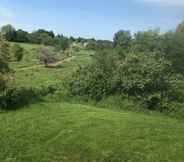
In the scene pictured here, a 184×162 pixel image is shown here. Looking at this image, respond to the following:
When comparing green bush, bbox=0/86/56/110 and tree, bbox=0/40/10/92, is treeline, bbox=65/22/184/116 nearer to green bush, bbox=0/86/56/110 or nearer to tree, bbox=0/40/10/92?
green bush, bbox=0/86/56/110

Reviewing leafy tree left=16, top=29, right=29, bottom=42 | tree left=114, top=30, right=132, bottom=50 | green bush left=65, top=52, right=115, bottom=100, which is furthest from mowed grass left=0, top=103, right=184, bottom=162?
leafy tree left=16, top=29, right=29, bottom=42

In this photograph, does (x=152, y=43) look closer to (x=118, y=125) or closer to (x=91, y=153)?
(x=118, y=125)

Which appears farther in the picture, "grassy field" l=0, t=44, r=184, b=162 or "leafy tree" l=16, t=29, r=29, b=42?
"leafy tree" l=16, t=29, r=29, b=42

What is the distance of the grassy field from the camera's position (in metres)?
9.93

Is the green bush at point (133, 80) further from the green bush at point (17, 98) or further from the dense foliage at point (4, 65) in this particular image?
the dense foliage at point (4, 65)

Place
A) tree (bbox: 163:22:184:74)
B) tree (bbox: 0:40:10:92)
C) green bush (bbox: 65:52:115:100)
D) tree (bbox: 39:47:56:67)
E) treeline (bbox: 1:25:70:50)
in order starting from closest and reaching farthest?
tree (bbox: 0:40:10:92)
green bush (bbox: 65:52:115:100)
tree (bbox: 163:22:184:74)
tree (bbox: 39:47:56:67)
treeline (bbox: 1:25:70:50)

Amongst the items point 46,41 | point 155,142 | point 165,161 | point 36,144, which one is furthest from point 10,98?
point 46,41

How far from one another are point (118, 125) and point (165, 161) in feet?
11.0

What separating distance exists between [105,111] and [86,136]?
3831 mm

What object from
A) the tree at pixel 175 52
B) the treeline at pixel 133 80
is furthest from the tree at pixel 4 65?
the tree at pixel 175 52

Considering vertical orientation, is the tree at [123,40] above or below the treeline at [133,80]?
above

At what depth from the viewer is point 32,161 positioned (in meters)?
9.53

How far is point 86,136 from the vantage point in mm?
11422

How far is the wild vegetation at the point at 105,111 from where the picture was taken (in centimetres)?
1030
